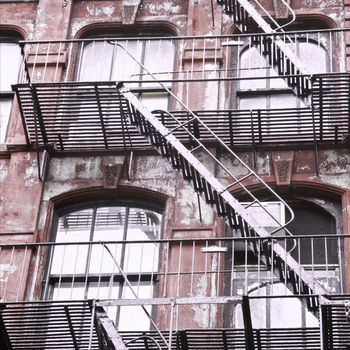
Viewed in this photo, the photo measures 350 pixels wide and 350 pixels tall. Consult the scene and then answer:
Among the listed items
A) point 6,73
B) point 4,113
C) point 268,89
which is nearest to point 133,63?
point 6,73

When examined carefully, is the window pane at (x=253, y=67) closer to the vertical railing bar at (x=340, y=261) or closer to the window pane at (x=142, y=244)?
the window pane at (x=142, y=244)

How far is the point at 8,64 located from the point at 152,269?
577 centimetres

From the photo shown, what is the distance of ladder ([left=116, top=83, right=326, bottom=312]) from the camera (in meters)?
16.3

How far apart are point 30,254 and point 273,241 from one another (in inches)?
156

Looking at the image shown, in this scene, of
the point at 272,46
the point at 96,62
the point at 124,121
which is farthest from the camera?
the point at 96,62

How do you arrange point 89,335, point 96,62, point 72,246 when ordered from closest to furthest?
point 89,335 → point 72,246 → point 96,62

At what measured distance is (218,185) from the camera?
17.7 metres

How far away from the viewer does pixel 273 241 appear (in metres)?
16.5

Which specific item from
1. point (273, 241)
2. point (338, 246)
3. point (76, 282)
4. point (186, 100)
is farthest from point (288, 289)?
point (186, 100)

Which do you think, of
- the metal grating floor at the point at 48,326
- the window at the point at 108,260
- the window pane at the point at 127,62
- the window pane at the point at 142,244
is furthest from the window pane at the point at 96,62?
the metal grating floor at the point at 48,326

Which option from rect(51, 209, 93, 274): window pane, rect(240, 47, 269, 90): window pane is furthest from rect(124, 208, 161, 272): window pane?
rect(240, 47, 269, 90): window pane

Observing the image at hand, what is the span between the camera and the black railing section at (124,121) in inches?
762

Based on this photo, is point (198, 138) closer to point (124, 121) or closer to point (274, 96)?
point (124, 121)

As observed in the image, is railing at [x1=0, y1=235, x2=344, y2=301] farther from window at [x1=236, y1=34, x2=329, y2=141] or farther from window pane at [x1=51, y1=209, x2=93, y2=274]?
window at [x1=236, y1=34, x2=329, y2=141]
